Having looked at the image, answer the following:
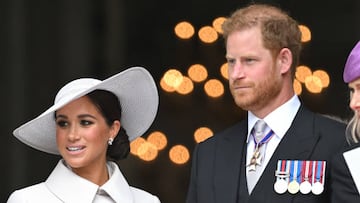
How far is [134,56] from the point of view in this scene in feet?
19.7

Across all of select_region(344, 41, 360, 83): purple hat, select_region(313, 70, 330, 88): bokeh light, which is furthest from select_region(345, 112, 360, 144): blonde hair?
select_region(313, 70, 330, 88): bokeh light

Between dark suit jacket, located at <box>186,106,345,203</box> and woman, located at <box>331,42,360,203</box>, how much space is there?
21 cm

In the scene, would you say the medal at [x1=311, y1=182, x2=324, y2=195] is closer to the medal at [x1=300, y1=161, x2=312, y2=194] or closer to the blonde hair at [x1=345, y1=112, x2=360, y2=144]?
the medal at [x1=300, y1=161, x2=312, y2=194]

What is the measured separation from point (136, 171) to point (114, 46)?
0.70 meters

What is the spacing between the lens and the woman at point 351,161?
3049mm

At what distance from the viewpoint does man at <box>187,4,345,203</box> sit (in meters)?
3.45

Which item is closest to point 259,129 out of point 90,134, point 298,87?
point 90,134

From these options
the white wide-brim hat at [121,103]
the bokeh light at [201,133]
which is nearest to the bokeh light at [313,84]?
the bokeh light at [201,133]

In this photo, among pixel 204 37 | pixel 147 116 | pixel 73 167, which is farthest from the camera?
pixel 204 37

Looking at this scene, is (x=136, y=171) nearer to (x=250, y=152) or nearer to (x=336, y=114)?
(x=336, y=114)

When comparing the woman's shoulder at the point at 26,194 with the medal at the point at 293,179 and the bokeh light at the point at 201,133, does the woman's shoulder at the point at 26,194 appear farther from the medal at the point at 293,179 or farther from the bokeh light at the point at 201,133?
the bokeh light at the point at 201,133

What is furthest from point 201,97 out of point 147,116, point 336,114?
point 147,116

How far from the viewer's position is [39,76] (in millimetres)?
5855

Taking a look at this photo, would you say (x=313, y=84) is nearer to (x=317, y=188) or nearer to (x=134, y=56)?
(x=134, y=56)
